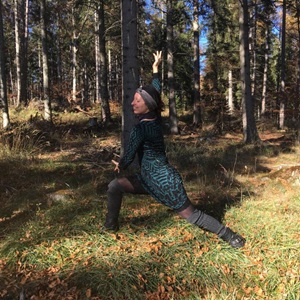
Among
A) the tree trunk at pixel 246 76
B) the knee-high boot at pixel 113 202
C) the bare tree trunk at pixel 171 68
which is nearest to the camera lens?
the knee-high boot at pixel 113 202

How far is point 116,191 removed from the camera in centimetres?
359

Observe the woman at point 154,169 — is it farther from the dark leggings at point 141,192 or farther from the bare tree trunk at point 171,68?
the bare tree trunk at point 171,68

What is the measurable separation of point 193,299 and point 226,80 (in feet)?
84.2

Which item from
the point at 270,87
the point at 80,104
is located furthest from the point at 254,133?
the point at 270,87

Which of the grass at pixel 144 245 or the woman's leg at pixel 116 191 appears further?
the woman's leg at pixel 116 191

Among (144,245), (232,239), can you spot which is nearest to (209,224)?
(232,239)

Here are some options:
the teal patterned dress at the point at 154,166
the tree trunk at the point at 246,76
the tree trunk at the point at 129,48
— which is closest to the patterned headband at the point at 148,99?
the teal patterned dress at the point at 154,166

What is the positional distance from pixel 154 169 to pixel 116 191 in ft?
1.96

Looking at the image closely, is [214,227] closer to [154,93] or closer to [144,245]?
[144,245]

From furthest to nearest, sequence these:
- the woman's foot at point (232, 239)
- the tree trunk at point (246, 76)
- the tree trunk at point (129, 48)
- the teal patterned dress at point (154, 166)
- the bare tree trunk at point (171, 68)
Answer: the bare tree trunk at point (171, 68) < the tree trunk at point (246, 76) < the tree trunk at point (129, 48) < the woman's foot at point (232, 239) < the teal patterned dress at point (154, 166)

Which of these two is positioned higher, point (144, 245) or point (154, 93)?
point (154, 93)

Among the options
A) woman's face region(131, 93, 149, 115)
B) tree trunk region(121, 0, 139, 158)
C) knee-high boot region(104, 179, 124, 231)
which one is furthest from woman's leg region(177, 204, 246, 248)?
tree trunk region(121, 0, 139, 158)

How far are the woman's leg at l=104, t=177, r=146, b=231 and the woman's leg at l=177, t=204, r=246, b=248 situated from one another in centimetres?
57

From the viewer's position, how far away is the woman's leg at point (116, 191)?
351 centimetres
